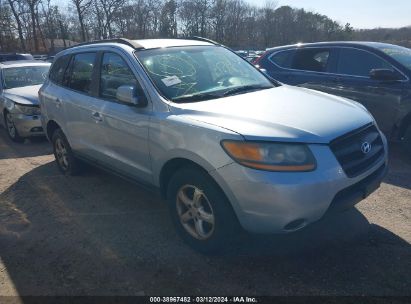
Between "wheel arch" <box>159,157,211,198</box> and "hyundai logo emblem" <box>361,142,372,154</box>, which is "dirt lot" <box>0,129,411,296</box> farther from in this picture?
"hyundai logo emblem" <box>361,142,372,154</box>

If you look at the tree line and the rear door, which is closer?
the rear door

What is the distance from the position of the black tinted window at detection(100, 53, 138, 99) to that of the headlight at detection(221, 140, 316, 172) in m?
1.48

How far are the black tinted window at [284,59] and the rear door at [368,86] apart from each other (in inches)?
37.4

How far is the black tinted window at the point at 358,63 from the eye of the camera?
569cm

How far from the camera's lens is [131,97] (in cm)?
338

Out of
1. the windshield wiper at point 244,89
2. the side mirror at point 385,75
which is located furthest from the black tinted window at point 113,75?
the side mirror at point 385,75

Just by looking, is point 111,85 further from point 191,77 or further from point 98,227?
point 98,227

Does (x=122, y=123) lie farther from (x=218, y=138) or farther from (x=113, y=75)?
(x=218, y=138)

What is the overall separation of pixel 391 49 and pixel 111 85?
14.6 ft

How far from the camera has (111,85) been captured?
4020 mm

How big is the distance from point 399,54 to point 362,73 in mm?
590

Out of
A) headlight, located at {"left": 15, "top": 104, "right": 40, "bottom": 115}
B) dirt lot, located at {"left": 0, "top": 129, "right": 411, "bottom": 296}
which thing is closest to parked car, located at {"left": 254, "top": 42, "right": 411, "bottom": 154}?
→ dirt lot, located at {"left": 0, "top": 129, "right": 411, "bottom": 296}

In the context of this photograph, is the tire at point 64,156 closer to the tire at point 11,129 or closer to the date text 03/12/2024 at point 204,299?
the tire at point 11,129

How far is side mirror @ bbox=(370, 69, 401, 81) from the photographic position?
5.31 meters
